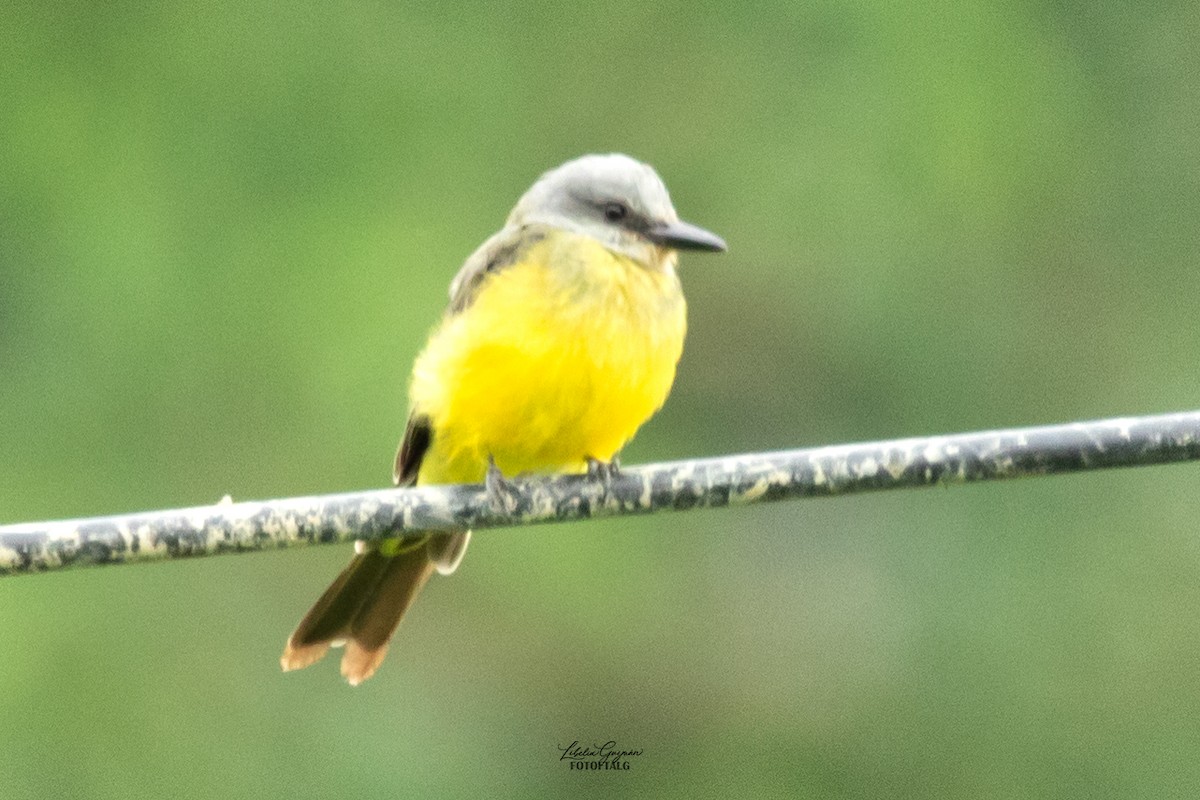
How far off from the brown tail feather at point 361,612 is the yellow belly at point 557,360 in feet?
1.28

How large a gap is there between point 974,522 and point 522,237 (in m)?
4.51

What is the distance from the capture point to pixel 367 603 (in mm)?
5336

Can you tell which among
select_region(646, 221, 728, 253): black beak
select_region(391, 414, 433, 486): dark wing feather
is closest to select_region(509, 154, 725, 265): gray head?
select_region(646, 221, 728, 253): black beak

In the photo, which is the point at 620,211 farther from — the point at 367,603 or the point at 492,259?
the point at 367,603

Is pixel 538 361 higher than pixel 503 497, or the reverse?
pixel 538 361

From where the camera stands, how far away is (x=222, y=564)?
8508mm

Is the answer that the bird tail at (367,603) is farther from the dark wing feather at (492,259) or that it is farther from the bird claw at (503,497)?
the bird claw at (503,497)

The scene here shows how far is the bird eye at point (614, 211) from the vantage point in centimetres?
539

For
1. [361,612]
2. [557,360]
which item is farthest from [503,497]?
[361,612]

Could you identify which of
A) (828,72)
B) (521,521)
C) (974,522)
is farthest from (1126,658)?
(521,521)

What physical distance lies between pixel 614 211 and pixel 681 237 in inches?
9.8

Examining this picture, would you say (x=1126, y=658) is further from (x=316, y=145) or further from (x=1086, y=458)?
(x=1086, y=458)

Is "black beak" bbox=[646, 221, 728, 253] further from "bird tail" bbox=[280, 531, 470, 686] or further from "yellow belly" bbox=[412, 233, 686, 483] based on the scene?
"bird tail" bbox=[280, 531, 470, 686]

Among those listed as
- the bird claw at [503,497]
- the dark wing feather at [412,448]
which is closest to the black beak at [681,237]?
the dark wing feather at [412,448]
